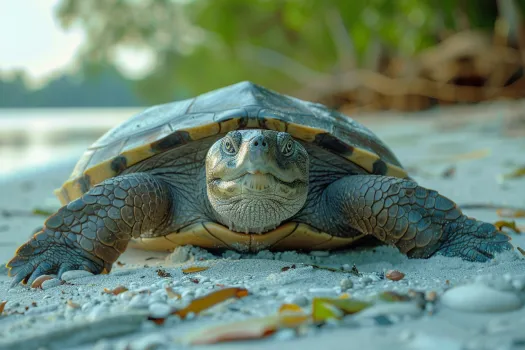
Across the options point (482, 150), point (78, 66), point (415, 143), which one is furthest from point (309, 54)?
point (482, 150)

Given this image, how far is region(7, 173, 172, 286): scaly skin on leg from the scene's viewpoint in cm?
262

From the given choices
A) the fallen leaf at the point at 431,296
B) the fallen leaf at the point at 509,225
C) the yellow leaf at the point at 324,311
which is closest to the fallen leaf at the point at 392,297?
the fallen leaf at the point at 431,296

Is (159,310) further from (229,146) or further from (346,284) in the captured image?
(229,146)

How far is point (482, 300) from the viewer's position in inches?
63.9

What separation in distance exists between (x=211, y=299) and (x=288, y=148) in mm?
914

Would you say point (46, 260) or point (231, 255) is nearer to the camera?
point (46, 260)

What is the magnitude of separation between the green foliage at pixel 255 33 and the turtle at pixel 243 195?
1242 centimetres

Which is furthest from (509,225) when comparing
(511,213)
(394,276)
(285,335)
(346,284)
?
(285,335)

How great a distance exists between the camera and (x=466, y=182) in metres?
4.74

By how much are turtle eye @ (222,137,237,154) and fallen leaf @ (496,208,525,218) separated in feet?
5.85

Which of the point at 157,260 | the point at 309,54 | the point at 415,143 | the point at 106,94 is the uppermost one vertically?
the point at 106,94

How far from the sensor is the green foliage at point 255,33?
59.2 ft

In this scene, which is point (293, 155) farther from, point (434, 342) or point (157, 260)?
point (434, 342)

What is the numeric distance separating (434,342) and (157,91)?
4856 centimetres
